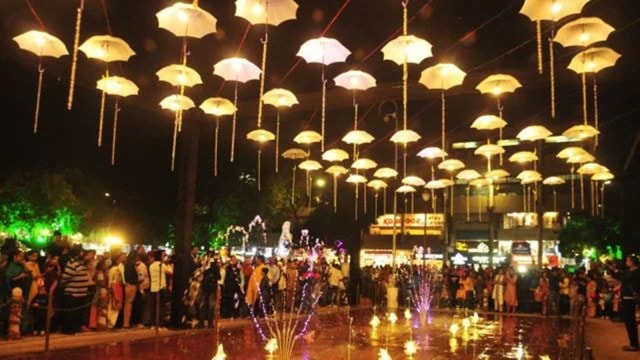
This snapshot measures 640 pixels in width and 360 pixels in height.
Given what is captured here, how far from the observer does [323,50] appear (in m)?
12.6

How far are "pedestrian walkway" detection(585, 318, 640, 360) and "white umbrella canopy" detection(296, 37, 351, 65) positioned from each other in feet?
27.5

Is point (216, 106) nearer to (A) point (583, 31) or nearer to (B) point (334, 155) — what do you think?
(B) point (334, 155)

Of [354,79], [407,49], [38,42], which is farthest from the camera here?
[354,79]

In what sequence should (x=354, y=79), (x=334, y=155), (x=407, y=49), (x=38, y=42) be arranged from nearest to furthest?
1. (x=38, y=42)
2. (x=407, y=49)
3. (x=354, y=79)
4. (x=334, y=155)

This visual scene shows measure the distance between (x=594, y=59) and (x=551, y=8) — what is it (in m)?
2.88

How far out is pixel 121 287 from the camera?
46.0 ft

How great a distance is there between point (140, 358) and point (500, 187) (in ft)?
151

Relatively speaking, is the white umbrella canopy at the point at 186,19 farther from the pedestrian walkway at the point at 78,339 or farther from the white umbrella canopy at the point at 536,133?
the white umbrella canopy at the point at 536,133

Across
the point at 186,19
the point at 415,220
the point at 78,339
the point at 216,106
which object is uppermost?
the point at 186,19

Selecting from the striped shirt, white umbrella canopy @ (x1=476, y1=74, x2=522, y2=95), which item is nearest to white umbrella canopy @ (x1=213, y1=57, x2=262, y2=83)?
the striped shirt

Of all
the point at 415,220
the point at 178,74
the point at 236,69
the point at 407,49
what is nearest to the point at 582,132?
the point at 407,49

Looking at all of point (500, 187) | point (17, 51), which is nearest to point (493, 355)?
point (17, 51)

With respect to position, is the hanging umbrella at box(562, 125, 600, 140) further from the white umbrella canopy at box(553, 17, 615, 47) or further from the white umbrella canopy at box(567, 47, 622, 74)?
the white umbrella canopy at box(553, 17, 615, 47)

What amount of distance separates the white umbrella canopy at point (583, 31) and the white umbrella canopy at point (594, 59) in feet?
2.94
